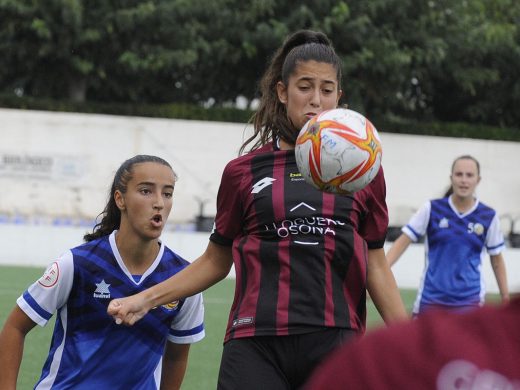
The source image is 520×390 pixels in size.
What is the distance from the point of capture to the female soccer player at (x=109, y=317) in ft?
14.3

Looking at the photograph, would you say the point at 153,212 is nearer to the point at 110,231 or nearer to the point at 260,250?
the point at 110,231

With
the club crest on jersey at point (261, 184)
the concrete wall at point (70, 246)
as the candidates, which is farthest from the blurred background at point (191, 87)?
the club crest on jersey at point (261, 184)

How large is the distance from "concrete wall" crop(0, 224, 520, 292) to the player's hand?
41.7 ft

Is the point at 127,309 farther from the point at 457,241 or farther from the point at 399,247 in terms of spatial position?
the point at 399,247

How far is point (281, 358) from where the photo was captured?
146 inches

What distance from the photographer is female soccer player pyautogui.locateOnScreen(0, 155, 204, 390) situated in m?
4.34

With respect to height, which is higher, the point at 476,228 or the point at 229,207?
the point at 229,207

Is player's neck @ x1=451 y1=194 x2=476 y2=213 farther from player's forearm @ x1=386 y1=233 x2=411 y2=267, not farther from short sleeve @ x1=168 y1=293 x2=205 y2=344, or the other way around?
short sleeve @ x1=168 y1=293 x2=205 y2=344

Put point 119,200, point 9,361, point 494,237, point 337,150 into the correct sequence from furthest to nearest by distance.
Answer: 1. point 494,237
2. point 119,200
3. point 9,361
4. point 337,150

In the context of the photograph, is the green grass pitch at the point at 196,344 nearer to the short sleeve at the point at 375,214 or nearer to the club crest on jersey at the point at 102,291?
the club crest on jersey at the point at 102,291

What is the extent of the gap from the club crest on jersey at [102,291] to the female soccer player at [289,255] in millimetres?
609

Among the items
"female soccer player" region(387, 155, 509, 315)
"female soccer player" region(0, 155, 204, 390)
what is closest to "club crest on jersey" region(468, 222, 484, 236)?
"female soccer player" region(387, 155, 509, 315)

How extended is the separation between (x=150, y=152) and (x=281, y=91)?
20.5 metres

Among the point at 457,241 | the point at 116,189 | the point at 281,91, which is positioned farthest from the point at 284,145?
the point at 457,241
